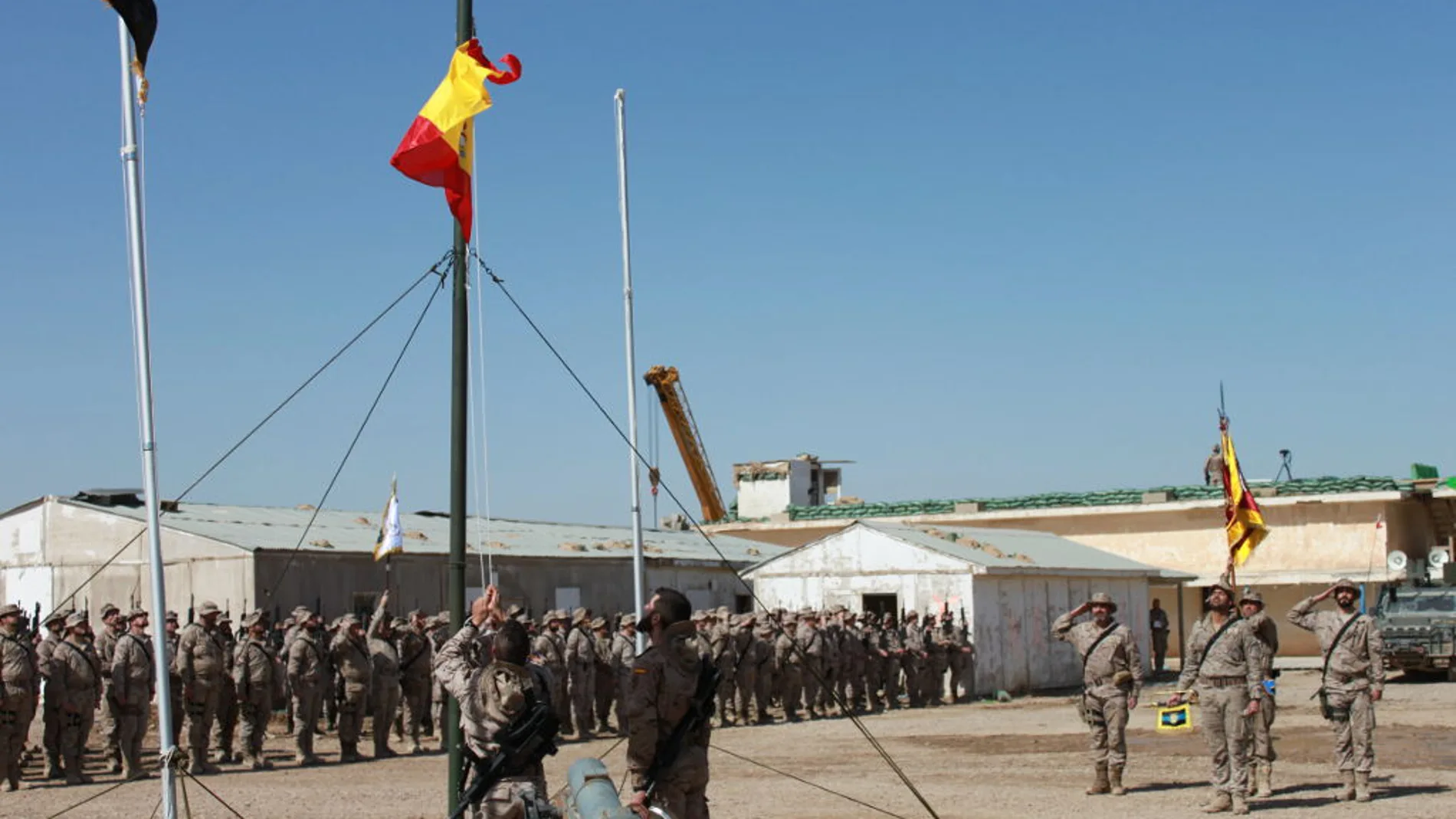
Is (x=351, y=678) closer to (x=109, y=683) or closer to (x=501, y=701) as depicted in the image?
(x=109, y=683)

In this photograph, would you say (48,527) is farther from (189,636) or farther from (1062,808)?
(1062,808)

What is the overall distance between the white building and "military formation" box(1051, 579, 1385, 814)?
15.1m

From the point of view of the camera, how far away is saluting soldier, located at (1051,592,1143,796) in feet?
46.2

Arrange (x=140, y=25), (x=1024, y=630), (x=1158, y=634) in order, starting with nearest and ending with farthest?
(x=140, y=25), (x=1024, y=630), (x=1158, y=634)

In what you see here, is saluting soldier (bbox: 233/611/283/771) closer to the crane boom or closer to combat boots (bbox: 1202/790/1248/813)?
combat boots (bbox: 1202/790/1248/813)

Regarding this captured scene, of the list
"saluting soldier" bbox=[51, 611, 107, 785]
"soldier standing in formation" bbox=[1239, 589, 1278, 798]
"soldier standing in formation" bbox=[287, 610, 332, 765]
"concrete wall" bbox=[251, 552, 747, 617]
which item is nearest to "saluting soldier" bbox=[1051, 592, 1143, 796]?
"soldier standing in formation" bbox=[1239, 589, 1278, 798]

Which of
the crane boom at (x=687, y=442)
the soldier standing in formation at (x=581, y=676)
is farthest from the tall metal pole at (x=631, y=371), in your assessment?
the crane boom at (x=687, y=442)

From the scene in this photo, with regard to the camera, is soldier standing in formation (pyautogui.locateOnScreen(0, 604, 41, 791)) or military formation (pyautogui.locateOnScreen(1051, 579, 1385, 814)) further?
soldier standing in formation (pyautogui.locateOnScreen(0, 604, 41, 791))

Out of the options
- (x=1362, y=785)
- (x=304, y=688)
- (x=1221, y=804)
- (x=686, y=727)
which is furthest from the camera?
(x=304, y=688)

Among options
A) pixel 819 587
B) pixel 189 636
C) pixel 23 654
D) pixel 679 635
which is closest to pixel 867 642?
pixel 819 587

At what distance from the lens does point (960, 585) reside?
29969mm

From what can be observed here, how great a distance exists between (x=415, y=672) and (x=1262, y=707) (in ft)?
35.9

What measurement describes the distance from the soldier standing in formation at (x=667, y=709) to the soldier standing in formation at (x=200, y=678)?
1066cm

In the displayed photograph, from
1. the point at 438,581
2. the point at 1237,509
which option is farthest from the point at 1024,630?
the point at 438,581
